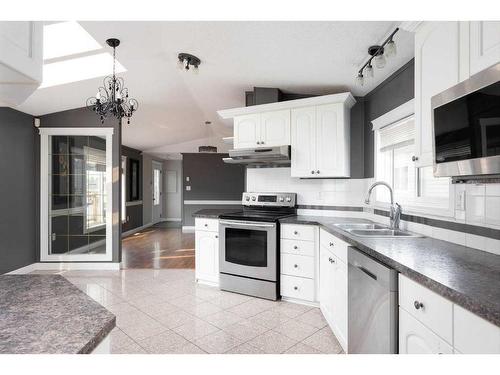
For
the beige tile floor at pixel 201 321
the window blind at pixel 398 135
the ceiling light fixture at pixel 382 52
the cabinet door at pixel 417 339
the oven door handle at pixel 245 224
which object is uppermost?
the ceiling light fixture at pixel 382 52

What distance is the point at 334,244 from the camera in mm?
2350

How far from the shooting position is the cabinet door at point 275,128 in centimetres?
337

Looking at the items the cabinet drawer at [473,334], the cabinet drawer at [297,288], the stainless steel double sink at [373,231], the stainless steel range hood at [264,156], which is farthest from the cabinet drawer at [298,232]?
the cabinet drawer at [473,334]

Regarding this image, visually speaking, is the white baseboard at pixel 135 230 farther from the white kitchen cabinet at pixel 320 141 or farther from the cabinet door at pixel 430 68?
the cabinet door at pixel 430 68

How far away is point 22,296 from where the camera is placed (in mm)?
920

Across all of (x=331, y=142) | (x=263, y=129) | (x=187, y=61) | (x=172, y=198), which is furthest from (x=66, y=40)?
(x=172, y=198)

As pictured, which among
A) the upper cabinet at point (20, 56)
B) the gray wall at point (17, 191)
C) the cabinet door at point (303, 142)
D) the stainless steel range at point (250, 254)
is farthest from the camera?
the gray wall at point (17, 191)

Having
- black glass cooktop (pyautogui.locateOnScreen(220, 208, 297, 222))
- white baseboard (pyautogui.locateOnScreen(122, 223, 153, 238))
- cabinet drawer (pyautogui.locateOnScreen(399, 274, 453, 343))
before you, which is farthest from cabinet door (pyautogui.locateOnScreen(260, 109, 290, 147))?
white baseboard (pyautogui.locateOnScreen(122, 223, 153, 238))

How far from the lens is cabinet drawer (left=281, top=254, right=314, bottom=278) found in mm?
2857

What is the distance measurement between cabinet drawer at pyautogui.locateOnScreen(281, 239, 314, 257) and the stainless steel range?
2.9 inches

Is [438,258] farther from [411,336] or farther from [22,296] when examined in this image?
[22,296]

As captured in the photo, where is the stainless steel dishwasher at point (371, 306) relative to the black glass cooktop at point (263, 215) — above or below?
below

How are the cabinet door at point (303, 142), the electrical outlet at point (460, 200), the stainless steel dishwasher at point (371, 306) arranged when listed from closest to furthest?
the stainless steel dishwasher at point (371, 306) < the electrical outlet at point (460, 200) < the cabinet door at point (303, 142)

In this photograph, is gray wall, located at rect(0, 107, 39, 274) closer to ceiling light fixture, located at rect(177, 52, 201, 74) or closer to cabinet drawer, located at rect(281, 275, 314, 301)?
ceiling light fixture, located at rect(177, 52, 201, 74)
